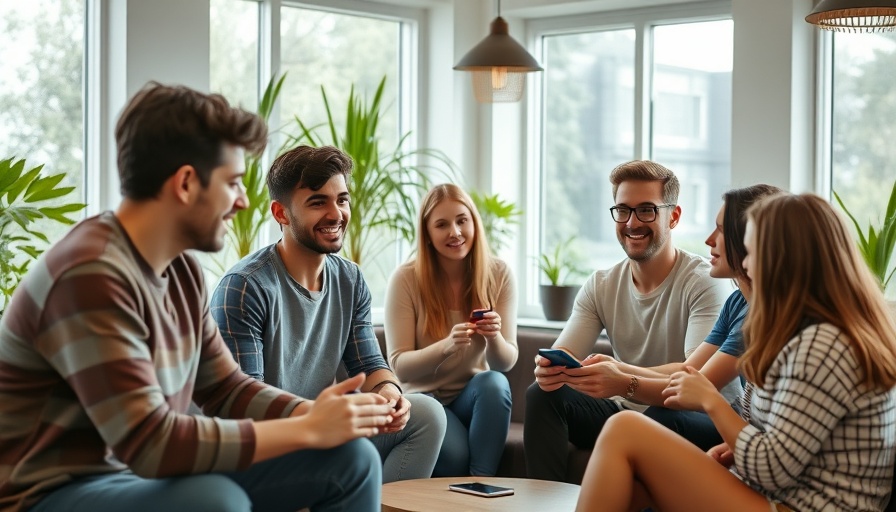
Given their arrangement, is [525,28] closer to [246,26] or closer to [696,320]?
[246,26]

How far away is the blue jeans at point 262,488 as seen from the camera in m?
1.90

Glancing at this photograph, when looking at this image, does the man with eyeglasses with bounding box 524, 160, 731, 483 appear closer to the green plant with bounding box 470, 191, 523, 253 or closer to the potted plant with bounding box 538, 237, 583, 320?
the potted plant with bounding box 538, 237, 583, 320

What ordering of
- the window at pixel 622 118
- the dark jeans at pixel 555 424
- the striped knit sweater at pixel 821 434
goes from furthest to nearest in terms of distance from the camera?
1. the window at pixel 622 118
2. the dark jeans at pixel 555 424
3. the striped knit sweater at pixel 821 434

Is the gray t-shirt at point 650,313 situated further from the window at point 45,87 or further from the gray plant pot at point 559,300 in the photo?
the window at point 45,87

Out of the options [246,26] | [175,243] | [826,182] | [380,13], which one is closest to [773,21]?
[826,182]

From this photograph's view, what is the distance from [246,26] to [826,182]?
2673 millimetres

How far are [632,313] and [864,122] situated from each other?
1512mm

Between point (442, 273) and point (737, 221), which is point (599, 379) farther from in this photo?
point (442, 273)

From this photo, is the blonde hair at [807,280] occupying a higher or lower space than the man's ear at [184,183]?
lower

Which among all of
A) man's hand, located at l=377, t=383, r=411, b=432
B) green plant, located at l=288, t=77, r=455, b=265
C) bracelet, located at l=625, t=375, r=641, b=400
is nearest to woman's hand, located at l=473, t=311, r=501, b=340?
bracelet, located at l=625, t=375, r=641, b=400

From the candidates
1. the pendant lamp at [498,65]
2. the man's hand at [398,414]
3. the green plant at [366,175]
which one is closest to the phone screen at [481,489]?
the man's hand at [398,414]

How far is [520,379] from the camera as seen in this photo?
4.51m

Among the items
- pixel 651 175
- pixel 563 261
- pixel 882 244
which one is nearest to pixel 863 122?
pixel 882 244

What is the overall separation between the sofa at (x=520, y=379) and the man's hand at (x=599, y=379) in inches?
23.7
